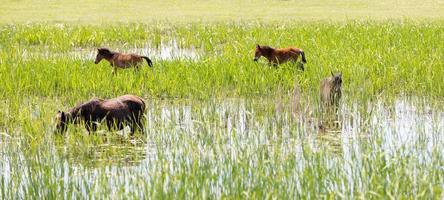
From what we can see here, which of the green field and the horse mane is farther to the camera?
the horse mane

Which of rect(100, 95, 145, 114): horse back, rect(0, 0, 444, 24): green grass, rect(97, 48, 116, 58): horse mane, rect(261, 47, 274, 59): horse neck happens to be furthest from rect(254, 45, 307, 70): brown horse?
rect(0, 0, 444, 24): green grass

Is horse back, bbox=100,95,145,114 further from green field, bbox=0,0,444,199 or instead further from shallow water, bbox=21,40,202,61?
shallow water, bbox=21,40,202,61

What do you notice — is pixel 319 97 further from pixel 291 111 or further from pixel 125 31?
pixel 125 31

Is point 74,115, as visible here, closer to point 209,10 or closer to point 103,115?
point 103,115

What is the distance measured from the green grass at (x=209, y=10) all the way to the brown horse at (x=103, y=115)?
50.6 feet

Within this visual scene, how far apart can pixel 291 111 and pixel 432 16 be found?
16.9 metres

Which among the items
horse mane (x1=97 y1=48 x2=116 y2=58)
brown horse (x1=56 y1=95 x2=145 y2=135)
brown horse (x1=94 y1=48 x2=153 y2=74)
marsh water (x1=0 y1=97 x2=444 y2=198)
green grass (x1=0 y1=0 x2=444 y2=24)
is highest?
green grass (x1=0 y1=0 x2=444 y2=24)

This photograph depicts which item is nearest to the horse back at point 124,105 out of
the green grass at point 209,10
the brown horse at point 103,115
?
the brown horse at point 103,115

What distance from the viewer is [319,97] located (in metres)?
10.0

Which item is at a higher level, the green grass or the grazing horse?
the green grass

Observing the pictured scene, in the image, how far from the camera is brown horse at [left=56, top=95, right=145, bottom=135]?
8.56 m

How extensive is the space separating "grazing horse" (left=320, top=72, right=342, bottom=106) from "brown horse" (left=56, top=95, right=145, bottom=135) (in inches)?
86.9

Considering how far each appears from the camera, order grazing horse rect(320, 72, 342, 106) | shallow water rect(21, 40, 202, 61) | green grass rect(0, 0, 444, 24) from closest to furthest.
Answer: grazing horse rect(320, 72, 342, 106), shallow water rect(21, 40, 202, 61), green grass rect(0, 0, 444, 24)

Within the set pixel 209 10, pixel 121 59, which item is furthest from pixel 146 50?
pixel 209 10
